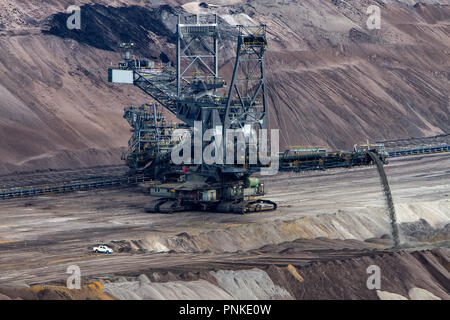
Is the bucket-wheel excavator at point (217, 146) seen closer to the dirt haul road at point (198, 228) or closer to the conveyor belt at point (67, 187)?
the dirt haul road at point (198, 228)

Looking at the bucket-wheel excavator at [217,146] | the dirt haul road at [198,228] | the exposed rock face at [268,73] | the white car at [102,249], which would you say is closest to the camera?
the dirt haul road at [198,228]

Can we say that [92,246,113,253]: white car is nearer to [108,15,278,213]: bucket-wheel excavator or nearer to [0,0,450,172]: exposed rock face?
[108,15,278,213]: bucket-wheel excavator

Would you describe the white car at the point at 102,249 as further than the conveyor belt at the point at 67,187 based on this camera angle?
No

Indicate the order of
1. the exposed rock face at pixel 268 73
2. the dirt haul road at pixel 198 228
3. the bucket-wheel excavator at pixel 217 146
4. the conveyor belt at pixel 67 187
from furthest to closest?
1. the exposed rock face at pixel 268 73
2. the conveyor belt at pixel 67 187
3. the bucket-wheel excavator at pixel 217 146
4. the dirt haul road at pixel 198 228

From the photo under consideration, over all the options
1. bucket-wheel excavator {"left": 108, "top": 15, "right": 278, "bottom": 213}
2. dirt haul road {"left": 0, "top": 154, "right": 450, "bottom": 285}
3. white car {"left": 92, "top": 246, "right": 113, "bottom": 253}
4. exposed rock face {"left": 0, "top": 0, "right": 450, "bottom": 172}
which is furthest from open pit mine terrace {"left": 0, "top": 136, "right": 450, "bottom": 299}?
exposed rock face {"left": 0, "top": 0, "right": 450, "bottom": 172}

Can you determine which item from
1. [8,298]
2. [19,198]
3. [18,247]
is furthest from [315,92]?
[8,298]

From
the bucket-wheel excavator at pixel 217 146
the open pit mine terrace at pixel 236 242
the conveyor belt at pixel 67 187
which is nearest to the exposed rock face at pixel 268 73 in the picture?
the conveyor belt at pixel 67 187

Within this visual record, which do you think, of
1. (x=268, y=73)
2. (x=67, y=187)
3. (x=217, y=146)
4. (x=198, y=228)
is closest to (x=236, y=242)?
(x=198, y=228)
